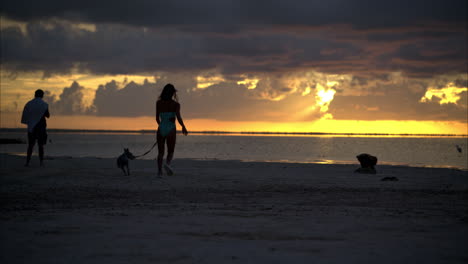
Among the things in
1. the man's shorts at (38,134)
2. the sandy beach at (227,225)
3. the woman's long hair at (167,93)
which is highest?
the woman's long hair at (167,93)

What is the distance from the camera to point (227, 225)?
6.36 meters

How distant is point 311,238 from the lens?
558cm

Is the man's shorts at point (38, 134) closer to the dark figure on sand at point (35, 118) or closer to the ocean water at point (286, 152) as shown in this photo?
the dark figure on sand at point (35, 118)

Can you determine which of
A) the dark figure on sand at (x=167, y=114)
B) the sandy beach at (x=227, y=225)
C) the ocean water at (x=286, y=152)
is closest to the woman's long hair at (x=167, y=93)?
the dark figure on sand at (x=167, y=114)

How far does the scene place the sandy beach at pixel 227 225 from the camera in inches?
190

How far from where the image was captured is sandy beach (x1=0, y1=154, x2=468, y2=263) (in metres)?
4.83

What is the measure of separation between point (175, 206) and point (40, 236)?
9.44 feet

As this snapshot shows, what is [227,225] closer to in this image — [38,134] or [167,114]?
[167,114]

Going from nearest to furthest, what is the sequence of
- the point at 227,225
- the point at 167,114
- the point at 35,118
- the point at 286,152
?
1. the point at 227,225
2. the point at 167,114
3. the point at 35,118
4. the point at 286,152

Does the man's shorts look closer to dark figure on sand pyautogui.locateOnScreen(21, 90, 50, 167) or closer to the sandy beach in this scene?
dark figure on sand pyautogui.locateOnScreen(21, 90, 50, 167)

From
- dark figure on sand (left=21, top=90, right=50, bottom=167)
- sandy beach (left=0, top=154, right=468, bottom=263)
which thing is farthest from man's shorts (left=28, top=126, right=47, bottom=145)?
sandy beach (left=0, top=154, right=468, bottom=263)

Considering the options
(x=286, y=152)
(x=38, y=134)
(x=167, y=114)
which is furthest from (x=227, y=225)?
(x=286, y=152)

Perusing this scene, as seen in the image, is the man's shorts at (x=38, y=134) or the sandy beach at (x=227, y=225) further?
the man's shorts at (x=38, y=134)

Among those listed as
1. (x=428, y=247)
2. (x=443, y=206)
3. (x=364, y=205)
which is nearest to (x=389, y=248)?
(x=428, y=247)
